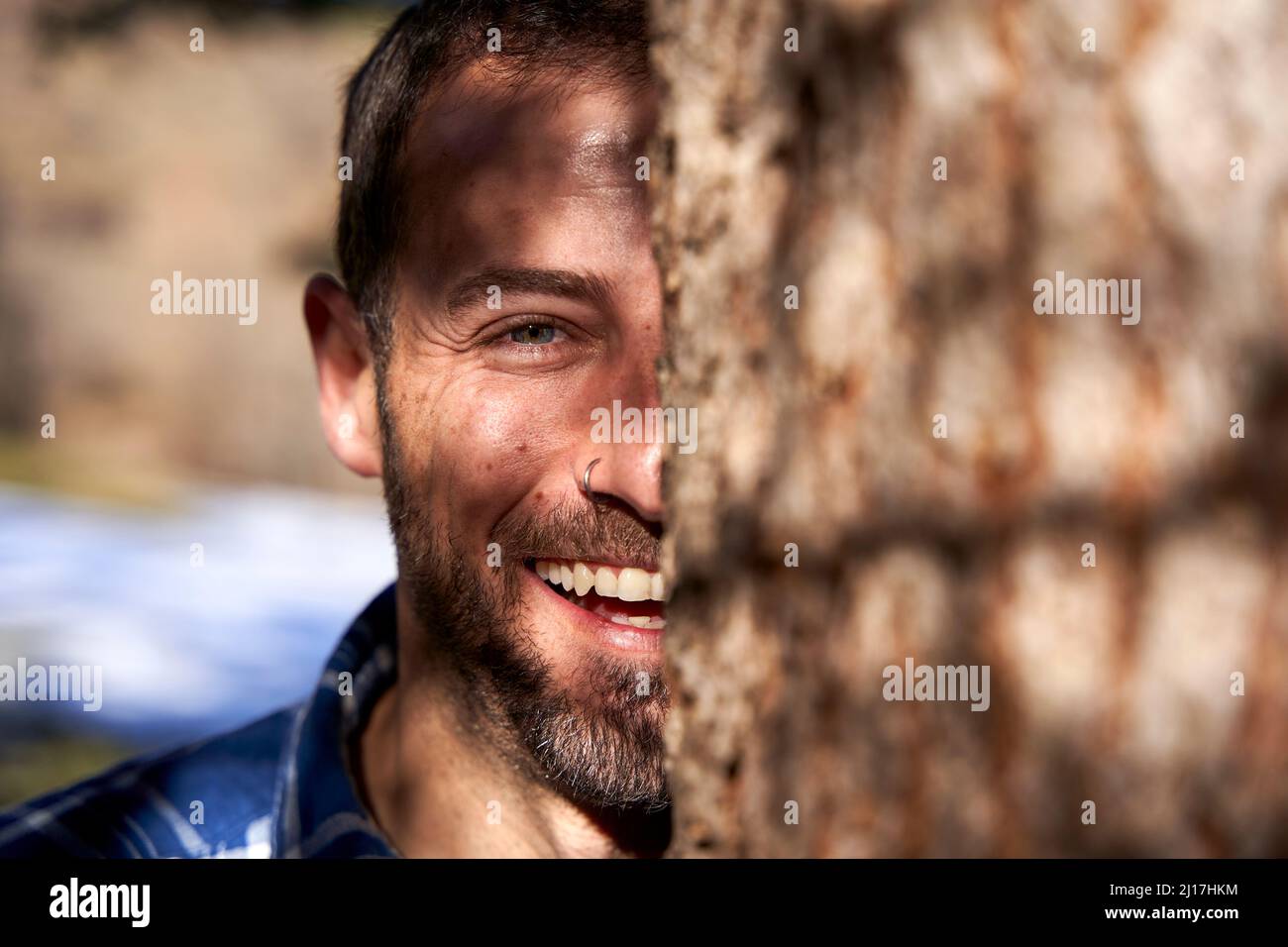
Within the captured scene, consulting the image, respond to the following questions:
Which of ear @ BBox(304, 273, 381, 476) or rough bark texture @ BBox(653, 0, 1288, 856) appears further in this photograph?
ear @ BBox(304, 273, 381, 476)

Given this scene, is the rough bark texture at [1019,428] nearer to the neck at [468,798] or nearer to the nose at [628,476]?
the nose at [628,476]

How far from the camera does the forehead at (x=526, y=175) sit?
1847 millimetres

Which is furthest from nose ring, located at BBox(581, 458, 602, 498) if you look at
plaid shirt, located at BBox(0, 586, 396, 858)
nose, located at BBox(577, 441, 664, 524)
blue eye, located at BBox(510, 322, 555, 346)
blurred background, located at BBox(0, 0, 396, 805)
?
blurred background, located at BBox(0, 0, 396, 805)

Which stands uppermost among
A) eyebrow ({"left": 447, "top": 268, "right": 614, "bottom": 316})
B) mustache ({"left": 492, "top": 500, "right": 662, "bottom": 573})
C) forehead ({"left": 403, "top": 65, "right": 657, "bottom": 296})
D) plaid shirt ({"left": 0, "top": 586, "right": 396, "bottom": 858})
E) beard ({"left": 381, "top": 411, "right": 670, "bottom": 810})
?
forehead ({"left": 403, "top": 65, "right": 657, "bottom": 296})

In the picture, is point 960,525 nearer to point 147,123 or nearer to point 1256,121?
point 1256,121

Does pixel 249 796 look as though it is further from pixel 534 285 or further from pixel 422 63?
pixel 422 63

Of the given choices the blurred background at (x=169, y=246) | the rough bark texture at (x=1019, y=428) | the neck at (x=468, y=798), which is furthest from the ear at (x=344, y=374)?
the blurred background at (x=169, y=246)

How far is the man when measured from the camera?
1.85 meters

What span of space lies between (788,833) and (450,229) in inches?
50.0

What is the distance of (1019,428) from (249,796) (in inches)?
73.4

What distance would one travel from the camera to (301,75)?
10.4m

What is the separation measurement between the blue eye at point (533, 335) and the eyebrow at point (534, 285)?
65 mm

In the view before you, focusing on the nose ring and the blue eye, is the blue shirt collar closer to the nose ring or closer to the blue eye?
the nose ring

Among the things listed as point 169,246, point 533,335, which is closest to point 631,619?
point 533,335
